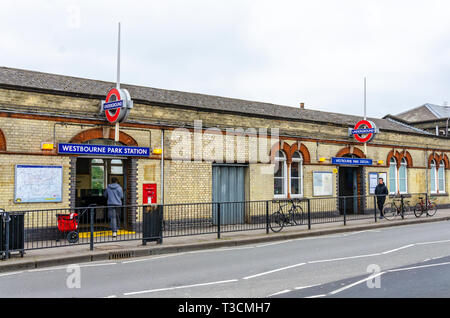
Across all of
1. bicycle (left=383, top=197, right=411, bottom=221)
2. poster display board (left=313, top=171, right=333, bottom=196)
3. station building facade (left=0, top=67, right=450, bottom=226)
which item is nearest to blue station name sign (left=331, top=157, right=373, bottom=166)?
station building facade (left=0, top=67, right=450, bottom=226)

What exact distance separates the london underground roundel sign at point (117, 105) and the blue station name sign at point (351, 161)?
10758mm

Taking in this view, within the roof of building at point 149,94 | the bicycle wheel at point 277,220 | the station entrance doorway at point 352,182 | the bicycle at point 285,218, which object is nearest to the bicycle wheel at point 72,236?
the roof of building at point 149,94

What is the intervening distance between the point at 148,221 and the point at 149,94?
21.5 feet

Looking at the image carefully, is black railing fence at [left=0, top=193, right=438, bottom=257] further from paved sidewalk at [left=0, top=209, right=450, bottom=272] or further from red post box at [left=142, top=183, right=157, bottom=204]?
red post box at [left=142, top=183, right=157, bottom=204]

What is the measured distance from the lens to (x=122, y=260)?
10.5 metres

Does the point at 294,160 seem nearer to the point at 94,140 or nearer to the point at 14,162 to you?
the point at 94,140

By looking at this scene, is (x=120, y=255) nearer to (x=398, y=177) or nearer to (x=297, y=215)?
(x=297, y=215)

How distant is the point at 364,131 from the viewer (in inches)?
837

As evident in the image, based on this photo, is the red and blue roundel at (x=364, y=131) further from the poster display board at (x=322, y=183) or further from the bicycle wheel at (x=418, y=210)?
the bicycle wheel at (x=418, y=210)

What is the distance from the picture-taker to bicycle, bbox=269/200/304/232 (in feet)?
50.4
